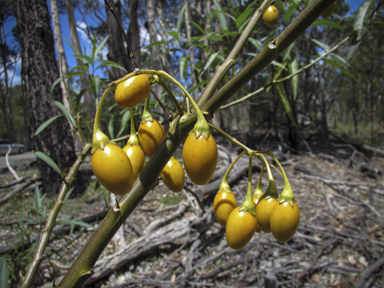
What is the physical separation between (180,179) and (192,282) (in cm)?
198

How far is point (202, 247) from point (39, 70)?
116 inches

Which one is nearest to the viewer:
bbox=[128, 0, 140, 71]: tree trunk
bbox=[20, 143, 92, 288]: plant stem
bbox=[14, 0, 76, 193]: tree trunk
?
bbox=[20, 143, 92, 288]: plant stem

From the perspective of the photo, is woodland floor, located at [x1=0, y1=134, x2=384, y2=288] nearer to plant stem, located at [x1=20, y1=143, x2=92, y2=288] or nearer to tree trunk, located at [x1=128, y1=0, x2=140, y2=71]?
plant stem, located at [x1=20, y1=143, x2=92, y2=288]

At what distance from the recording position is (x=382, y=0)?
946 millimetres

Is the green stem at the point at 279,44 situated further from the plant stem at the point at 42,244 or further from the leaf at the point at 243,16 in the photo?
the leaf at the point at 243,16

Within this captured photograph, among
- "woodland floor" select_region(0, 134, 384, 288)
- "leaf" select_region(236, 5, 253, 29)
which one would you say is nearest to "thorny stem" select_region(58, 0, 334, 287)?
"leaf" select_region(236, 5, 253, 29)

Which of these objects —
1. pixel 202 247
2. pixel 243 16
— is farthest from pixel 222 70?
pixel 202 247

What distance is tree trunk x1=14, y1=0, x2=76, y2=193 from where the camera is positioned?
9.91 ft

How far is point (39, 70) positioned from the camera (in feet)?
10.1

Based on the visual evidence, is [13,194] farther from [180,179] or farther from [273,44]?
[273,44]

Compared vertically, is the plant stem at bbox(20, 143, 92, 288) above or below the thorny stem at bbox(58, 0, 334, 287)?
below

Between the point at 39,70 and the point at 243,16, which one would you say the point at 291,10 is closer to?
the point at 243,16

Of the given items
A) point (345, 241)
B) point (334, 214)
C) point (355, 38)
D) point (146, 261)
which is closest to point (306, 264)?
point (345, 241)

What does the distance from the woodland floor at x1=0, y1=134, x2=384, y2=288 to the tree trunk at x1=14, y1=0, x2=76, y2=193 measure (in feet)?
2.65
